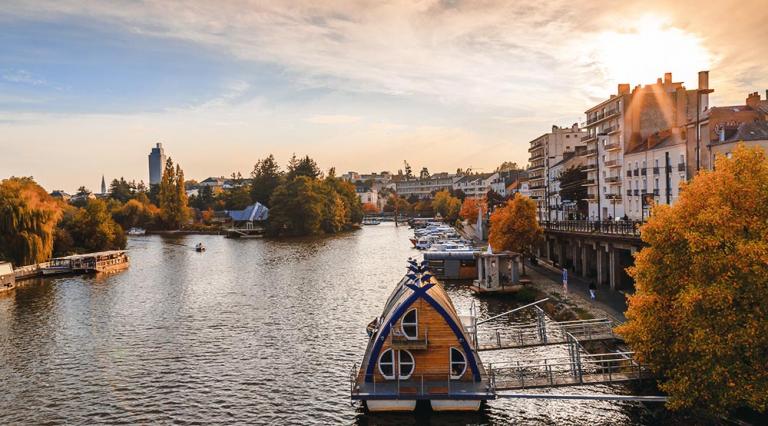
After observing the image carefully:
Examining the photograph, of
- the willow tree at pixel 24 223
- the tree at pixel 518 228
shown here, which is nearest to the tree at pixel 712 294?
the tree at pixel 518 228

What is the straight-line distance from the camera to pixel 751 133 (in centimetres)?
5738

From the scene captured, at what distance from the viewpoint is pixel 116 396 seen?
114 feet

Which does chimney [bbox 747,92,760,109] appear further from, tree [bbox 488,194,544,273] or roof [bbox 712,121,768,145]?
tree [bbox 488,194,544,273]

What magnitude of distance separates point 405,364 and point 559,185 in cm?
9438

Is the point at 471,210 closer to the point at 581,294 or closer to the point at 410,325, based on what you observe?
the point at 581,294

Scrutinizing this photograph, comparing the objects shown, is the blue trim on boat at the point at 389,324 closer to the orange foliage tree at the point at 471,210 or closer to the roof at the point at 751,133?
the roof at the point at 751,133

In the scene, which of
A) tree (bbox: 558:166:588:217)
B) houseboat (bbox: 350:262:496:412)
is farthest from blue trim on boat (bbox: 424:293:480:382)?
tree (bbox: 558:166:588:217)

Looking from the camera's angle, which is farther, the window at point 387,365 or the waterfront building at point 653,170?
the waterfront building at point 653,170

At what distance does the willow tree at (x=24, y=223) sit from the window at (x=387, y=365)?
234 ft

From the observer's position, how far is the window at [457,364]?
30.3 meters

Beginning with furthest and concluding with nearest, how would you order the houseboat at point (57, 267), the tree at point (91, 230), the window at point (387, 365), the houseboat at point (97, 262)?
the tree at point (91, 230), the houseboat at point (97, 262), the houseboat at point (57, 267), the window at point (387, 365)

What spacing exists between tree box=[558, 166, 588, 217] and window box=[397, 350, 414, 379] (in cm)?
7428

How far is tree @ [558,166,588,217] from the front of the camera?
100500 millimetres

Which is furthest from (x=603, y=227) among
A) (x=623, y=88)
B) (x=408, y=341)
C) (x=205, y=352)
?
(x=205, y=352)
